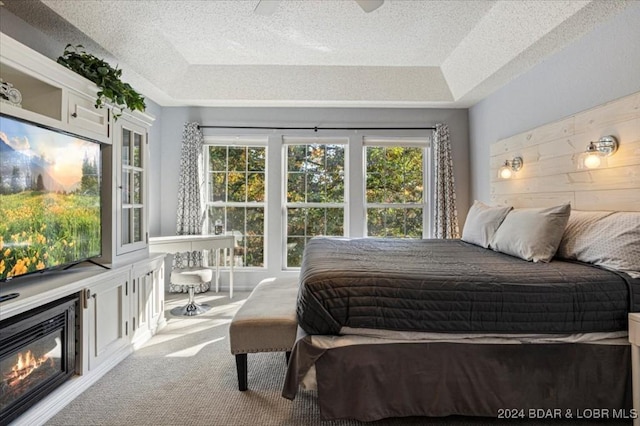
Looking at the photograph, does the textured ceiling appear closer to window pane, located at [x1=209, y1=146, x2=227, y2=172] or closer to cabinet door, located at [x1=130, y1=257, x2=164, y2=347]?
window pane, located at [x1=209, y1=146, x2=227, y2=172]

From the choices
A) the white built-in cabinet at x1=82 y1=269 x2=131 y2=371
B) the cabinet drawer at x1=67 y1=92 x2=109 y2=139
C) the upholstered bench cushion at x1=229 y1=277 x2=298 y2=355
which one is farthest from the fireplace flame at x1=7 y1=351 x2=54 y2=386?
the cabinet drawer at x1=67 y1=92 x2=109 y2=139

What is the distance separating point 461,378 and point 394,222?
294cm

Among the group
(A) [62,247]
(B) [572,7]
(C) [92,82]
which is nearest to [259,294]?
(A) [62,247]

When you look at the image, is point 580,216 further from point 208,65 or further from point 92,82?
point 208,65

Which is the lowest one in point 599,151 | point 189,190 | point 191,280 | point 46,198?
point 191,280

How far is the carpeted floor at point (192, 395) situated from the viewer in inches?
72.2

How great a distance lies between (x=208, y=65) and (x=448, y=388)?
3855mm

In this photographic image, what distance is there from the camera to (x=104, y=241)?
2480mm

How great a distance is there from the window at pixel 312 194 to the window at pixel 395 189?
39cm

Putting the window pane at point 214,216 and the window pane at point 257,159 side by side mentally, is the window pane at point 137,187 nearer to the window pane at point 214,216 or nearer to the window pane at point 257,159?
the window pane at point 214,216

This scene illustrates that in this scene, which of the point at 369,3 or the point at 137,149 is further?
the point at 137,149

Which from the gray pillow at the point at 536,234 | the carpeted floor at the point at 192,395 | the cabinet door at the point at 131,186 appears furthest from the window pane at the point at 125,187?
the gray pillow at the point at 536,234

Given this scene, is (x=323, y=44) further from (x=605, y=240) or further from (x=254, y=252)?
(x=605, y=240)

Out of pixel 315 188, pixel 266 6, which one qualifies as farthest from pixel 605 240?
pixel 315 188
